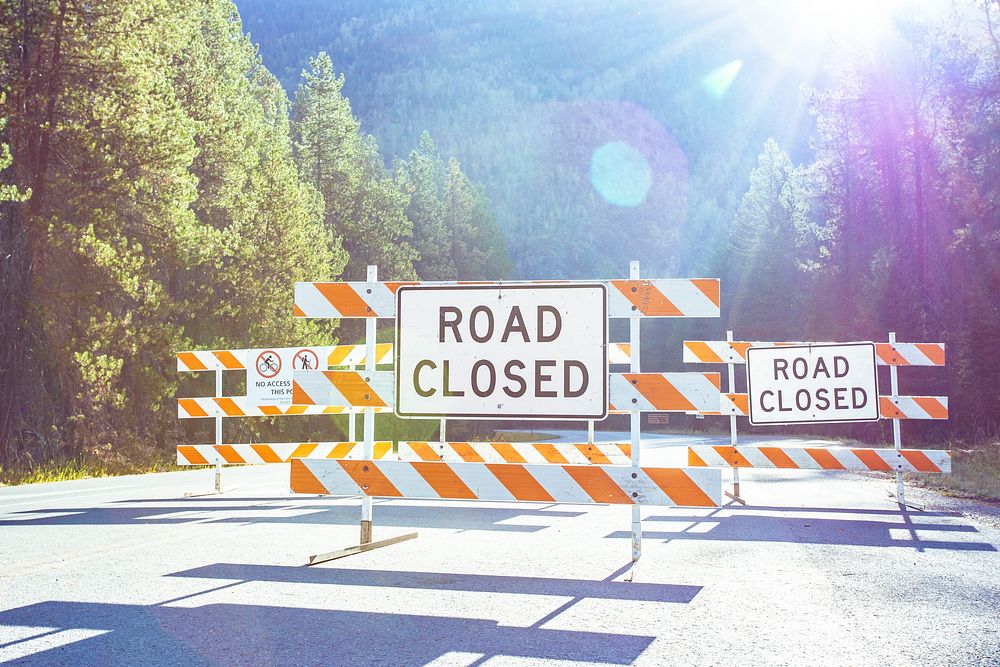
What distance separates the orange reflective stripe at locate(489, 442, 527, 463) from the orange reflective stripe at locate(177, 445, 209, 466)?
159 inches

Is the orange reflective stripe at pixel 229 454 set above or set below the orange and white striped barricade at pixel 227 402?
below

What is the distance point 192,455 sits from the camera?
12.6m

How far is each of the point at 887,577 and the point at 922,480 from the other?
9.65 meters

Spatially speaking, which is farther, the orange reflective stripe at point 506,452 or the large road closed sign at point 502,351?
the orange reflective stripe at point 506,452

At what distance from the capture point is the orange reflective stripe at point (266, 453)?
12570mm

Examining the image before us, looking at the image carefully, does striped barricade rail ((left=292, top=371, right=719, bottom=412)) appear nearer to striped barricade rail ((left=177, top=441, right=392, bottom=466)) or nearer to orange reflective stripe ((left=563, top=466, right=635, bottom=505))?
orange reflective stripe ((left=563, top=466, right=635, bottom=505))

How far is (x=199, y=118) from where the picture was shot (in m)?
26.7

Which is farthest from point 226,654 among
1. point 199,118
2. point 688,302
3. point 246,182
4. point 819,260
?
point 819,260

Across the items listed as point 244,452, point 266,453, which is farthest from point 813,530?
point 244,452

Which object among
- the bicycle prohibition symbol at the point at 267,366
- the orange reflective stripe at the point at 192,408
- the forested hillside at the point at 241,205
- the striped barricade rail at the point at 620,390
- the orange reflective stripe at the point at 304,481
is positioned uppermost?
the forested hillside at the point at 241,205

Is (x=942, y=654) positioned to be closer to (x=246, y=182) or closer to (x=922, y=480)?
(x=922, y=480)

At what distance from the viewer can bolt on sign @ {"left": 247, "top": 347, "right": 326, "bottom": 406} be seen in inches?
531

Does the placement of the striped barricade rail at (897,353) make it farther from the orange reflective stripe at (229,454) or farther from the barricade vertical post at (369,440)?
the orange reflective stripe at (229,454)

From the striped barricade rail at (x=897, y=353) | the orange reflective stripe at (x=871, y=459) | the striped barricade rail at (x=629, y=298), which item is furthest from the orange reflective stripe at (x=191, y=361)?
the orange reflective stripe at (x=871, y=459)
